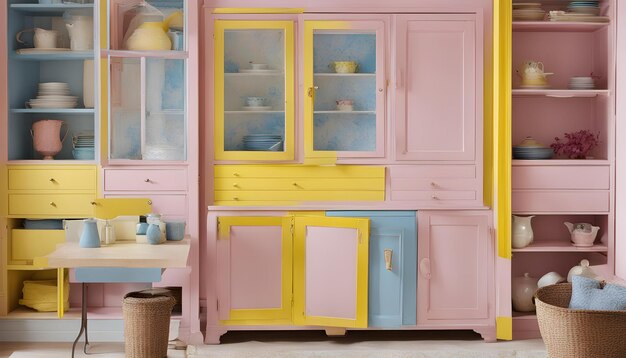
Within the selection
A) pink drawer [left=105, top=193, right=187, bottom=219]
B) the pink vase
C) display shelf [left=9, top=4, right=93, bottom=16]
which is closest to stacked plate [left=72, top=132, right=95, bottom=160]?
the pink vase

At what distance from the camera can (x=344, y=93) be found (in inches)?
218

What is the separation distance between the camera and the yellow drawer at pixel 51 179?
5.40m

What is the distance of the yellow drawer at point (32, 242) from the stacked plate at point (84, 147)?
1.66 feet

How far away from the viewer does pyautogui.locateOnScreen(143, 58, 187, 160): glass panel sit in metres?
5.36

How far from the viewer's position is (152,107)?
5367 millimetres

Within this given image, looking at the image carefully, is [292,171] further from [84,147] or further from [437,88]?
[84,147]

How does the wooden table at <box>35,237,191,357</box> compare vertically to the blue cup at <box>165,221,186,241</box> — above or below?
below

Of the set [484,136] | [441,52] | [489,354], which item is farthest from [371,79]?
[489,354]

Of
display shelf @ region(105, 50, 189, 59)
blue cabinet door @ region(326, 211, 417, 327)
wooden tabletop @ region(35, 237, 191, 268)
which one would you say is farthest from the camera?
blue cabinet door @ region(326, 211, 417, 327)

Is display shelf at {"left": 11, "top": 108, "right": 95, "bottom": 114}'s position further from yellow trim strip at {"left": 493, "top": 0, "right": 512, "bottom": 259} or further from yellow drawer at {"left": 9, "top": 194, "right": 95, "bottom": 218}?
yellow trim strip at {"left": 493, "top": 0, "right": 512, "bottom": 259}

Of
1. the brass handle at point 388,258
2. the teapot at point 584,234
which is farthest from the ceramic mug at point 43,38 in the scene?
the teapot at point 584,234

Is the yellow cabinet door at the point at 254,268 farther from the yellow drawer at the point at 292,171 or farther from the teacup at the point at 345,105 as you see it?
the teacup at the point at 345,105

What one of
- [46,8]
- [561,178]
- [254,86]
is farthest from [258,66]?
[561,178]

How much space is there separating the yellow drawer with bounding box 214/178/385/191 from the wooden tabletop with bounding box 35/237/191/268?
790 mm
